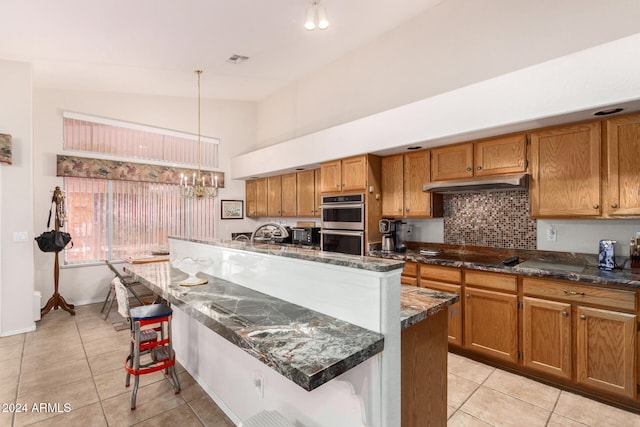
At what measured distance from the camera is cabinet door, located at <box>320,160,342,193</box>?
407 cm

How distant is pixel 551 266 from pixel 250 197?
509cm

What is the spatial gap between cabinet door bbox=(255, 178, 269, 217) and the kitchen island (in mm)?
3657

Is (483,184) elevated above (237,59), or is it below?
below

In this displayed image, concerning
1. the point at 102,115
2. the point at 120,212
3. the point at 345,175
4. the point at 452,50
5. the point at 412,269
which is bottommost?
the point at 412,269

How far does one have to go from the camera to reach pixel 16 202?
360 centimetres

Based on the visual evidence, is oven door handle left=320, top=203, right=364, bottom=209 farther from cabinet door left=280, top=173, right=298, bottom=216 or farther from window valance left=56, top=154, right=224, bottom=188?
window valance left=56, top=154, right=224, bottom=188

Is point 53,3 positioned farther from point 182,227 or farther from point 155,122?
point 182,227

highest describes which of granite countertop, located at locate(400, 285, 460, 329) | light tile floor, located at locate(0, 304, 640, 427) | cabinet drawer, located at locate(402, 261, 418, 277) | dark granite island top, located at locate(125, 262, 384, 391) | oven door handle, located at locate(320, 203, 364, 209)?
oven door handle, located at locate(320, 203, 364, 209)

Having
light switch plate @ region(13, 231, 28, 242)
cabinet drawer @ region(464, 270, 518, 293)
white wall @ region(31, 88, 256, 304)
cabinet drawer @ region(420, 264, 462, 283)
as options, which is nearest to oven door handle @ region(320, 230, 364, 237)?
cabinet drawer @ region(420, 264, 462, 283)

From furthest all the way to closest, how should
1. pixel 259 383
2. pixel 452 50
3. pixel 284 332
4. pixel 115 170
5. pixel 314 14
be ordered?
pixel 115 170 → pixel 452 50 → pixel 314 14 → pixel 259 383 → pixel 284 332

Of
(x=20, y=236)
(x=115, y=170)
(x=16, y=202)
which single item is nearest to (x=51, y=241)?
(x=20, y=236)

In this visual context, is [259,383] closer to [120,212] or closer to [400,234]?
[400,234]

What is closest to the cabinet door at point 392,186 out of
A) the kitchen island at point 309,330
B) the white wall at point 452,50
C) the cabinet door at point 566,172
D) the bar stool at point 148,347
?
the white wall at point 452,50

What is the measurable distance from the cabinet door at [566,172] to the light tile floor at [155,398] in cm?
145
